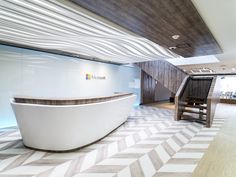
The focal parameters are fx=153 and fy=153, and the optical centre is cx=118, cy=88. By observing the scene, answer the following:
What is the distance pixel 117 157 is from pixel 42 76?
4295 mm

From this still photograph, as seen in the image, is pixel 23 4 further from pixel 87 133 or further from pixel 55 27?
pixel 87 133

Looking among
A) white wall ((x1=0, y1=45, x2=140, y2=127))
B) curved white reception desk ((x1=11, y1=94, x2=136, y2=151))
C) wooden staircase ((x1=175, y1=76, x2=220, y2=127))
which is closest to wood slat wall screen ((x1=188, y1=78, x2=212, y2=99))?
wooden staircase ((x1=175, y1=76, x2=220, y2=127))

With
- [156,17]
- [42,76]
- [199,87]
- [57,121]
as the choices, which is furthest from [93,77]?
[156,17]

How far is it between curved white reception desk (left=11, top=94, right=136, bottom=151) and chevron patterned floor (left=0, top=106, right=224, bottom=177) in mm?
211

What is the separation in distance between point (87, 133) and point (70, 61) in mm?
4095

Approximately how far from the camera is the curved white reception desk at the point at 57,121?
3029 millimetres

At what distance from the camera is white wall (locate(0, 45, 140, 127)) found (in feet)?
16.2

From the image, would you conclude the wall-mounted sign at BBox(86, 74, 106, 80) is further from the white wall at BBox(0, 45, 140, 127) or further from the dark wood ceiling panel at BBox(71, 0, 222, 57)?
the dark wood ceiling panel at BBox(71, 0, 222, 57)

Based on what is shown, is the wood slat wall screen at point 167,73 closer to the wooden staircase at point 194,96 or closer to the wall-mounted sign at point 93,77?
the wooden staircase at point 194,96

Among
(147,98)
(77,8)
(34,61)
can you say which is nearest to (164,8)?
(77,8)

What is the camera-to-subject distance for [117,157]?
305 cm

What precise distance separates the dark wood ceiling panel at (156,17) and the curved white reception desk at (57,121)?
1783mm

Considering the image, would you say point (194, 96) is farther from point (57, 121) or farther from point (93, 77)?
point (57, 121)

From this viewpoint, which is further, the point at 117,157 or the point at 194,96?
the point at 194,96
